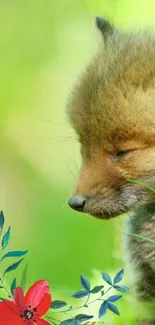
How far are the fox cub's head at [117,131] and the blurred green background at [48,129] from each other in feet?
0.46

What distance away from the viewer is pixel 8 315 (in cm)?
151

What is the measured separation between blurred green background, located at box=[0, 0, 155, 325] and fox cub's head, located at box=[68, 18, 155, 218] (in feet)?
0.46

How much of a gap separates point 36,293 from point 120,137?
380 millimetres

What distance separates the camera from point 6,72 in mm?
1887

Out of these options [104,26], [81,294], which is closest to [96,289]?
[81,294]

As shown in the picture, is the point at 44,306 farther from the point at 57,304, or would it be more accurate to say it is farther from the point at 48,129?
the point at 48,129

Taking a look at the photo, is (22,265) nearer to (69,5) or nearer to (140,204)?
(140,204)

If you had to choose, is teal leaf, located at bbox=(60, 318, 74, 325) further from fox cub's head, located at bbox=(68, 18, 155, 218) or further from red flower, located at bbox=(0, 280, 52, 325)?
fox cub's head, located at bbox=(68, 18, 155, 218)

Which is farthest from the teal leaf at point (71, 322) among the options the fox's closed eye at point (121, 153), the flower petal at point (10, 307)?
the fox's closed eye at point (121, 153)

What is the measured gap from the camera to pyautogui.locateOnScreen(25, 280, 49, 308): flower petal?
1.50 m

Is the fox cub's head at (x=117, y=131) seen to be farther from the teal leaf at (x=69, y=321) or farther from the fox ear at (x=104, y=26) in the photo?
the teal leaf at (x=69, y=321)

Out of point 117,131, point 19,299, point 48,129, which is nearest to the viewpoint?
point 19,299

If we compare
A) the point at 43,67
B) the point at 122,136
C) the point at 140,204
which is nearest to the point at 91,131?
the point at 122,136

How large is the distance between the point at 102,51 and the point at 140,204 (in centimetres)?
40
